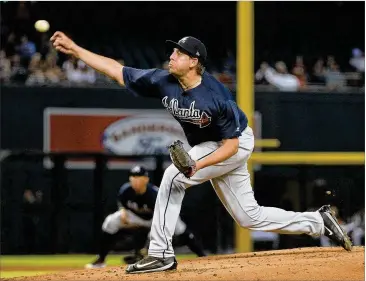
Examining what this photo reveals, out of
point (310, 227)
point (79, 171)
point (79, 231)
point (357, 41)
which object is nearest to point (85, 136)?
point (79, 171)

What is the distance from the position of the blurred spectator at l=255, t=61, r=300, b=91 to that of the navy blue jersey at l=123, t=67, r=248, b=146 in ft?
26.6

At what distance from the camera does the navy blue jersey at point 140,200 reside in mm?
9664

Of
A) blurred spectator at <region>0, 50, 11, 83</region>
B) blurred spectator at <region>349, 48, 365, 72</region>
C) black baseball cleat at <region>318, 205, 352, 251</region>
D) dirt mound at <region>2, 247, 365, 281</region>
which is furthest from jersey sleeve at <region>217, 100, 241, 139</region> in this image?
blurred spectator at <region>349, 48, 365, 72</region>

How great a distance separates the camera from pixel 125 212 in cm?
992

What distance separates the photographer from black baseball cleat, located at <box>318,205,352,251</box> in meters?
6.34

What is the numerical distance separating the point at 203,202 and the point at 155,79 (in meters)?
5.25

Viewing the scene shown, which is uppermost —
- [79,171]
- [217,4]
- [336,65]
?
[217,4]

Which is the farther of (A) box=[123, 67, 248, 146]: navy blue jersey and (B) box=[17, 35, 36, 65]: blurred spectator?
(B) box=[17, 35, 36, 65]: blurred spectator

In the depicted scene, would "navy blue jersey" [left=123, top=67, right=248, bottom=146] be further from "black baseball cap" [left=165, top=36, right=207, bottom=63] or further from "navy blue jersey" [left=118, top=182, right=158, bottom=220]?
"navy blue jersey" [left=118, top=182, right=158, bottom=220]

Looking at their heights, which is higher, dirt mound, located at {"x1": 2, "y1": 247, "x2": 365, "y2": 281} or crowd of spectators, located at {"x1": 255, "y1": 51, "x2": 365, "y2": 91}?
crowd of spectators, located at {"x1": 255, "y1": 51, "x2": 365, "y2": 91}

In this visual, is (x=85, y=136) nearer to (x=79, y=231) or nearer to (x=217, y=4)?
(x=79, y=231)

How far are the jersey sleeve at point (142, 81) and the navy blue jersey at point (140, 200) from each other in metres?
3.98

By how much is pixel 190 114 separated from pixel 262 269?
1.04 metres

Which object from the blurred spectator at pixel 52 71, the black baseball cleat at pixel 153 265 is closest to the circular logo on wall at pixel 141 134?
the blurred spectator at pixel 52 71
